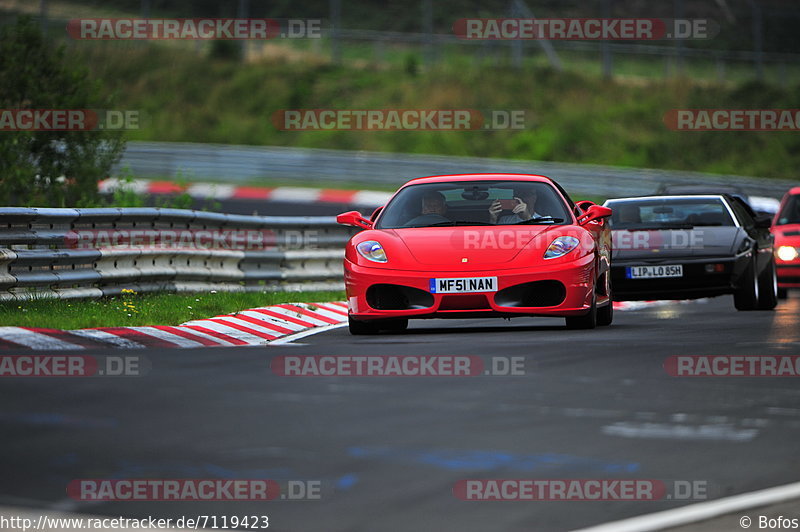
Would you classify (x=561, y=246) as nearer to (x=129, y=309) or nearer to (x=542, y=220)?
(x=542, y=220)

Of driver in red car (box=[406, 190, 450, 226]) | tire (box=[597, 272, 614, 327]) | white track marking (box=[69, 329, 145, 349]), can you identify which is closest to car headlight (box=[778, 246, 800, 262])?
tire (box=[597, 272, 614, 327])

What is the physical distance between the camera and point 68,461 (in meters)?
5.79

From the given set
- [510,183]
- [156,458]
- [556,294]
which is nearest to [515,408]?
[156,458]

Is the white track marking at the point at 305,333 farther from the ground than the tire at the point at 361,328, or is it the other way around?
the tire at the point at 361,328

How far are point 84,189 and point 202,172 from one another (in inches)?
673

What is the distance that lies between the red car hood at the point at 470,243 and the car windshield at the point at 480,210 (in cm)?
27

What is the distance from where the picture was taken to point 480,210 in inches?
499

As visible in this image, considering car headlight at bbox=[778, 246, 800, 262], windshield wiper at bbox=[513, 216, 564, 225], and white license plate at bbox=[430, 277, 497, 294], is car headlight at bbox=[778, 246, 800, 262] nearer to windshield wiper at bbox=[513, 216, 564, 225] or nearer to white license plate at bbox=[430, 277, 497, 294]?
windshield wiper at bbox=[513, 216, 564, 225]

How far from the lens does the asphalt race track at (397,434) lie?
530 cm

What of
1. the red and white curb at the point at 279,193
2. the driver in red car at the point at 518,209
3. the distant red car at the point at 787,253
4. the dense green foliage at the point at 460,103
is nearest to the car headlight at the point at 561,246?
the driver in red car at the point at 518,209

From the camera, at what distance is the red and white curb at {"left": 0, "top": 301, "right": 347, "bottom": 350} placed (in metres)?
9.94

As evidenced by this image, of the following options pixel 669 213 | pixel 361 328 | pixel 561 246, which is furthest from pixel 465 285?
pixel 669 213

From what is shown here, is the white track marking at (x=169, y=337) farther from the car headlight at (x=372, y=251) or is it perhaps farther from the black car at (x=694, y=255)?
the black car at (x=694, y=255)

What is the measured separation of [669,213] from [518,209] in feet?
12.1
